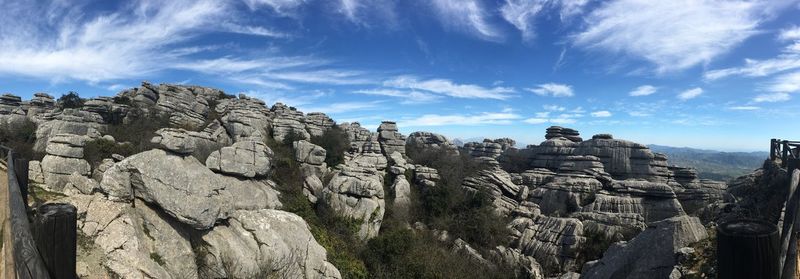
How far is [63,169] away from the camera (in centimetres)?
1656

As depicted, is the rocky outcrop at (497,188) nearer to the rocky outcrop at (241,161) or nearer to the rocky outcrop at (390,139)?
the rocky outcrop at (390,139)

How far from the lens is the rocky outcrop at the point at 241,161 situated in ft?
60.3

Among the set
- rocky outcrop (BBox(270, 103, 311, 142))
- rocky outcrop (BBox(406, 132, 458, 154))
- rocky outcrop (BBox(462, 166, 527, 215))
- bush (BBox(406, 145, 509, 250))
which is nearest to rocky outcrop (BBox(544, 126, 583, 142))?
rocky outcrop (BBox(406, 132, 458, 154))

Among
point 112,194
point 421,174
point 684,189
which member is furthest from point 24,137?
point 684,189

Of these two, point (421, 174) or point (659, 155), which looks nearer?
point (421, 174)

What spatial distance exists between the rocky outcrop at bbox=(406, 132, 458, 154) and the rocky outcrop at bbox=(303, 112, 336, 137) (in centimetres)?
955

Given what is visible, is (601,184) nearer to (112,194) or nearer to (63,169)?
(112,194)

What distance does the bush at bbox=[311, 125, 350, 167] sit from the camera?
104 feet

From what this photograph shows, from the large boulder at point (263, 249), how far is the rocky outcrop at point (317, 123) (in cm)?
2123

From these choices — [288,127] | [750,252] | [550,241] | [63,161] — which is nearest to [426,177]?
[550,241]

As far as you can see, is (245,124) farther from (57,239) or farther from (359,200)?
(57,239)

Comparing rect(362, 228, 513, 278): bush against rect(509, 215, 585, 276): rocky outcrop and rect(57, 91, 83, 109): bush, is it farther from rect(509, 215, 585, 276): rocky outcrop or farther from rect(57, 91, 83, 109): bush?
rect(57, 91, 83, 109): bush

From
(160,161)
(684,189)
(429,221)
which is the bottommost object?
(429,221)

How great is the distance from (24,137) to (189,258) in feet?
75.6
